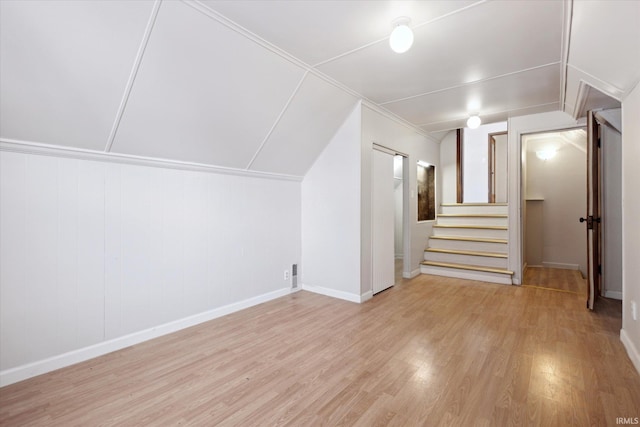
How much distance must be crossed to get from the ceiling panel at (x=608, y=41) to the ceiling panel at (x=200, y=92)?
2132 mm

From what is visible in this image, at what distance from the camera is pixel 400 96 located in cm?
352

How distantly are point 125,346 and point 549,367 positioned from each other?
3.32m

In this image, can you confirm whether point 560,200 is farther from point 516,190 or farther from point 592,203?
point 592,203

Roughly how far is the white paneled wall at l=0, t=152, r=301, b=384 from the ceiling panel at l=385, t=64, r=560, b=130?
243cm

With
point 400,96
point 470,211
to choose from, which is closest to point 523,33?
point 400,96

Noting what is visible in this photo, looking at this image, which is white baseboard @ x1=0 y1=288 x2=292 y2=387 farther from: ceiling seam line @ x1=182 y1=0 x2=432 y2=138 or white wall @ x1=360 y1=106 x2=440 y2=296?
ceiling seam line @ x1=182 y1=0 x2=432 y2=138

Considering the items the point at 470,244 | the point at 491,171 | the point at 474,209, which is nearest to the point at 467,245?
the point at 470,244

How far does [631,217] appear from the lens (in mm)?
2270

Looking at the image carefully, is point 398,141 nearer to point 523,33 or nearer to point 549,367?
point 523,33

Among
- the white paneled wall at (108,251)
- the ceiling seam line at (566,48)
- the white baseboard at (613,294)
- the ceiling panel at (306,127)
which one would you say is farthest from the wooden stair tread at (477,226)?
the white paneled wall at (108,251)

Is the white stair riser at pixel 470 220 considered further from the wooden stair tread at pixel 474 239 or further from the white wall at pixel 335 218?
the white wall at pixel 335 218

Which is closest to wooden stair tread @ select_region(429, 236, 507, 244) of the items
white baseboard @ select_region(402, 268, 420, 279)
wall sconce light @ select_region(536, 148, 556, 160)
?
white baseboard @ select_region(402, 268, 420, 279)

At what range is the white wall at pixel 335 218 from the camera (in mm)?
3566

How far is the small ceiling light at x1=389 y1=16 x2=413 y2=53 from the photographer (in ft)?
6.52
